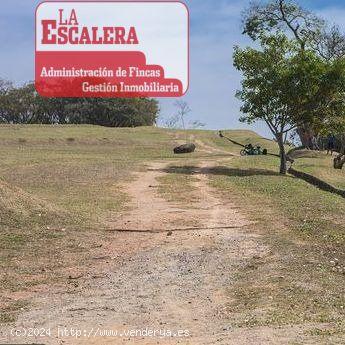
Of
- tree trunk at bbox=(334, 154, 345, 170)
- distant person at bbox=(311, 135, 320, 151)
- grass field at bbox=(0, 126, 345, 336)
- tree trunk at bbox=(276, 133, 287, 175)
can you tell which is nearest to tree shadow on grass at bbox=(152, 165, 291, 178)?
grass field at bbox=(0, 126, 345, 336)

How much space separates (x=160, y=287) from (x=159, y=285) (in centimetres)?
12

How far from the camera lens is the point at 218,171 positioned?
30.0 m

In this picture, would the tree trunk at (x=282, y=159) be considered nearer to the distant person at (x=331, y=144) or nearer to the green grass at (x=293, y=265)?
the green grass at (x=293, y=265)

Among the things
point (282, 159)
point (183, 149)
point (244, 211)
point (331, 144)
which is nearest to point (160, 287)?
point (244, 211)

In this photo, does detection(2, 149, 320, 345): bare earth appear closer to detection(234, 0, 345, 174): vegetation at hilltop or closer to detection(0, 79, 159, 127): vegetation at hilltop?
detection(234, 0, 345, 174): vegetation at hilltop

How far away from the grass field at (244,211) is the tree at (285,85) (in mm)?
3042

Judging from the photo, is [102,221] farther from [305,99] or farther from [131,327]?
[305,99]

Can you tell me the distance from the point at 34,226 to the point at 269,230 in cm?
529

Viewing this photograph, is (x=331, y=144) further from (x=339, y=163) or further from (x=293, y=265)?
(x=293, y=265)

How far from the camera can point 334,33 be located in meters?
45.8

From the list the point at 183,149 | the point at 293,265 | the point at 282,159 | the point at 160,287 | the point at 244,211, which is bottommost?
the point at 160,287

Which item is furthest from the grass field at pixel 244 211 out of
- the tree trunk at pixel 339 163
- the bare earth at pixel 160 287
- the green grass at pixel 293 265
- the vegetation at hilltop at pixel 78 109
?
the vegetation at hilltop at pixel 78 109

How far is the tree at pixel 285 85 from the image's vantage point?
96.7 feet

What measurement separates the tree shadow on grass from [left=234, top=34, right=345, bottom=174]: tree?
5.12ft
